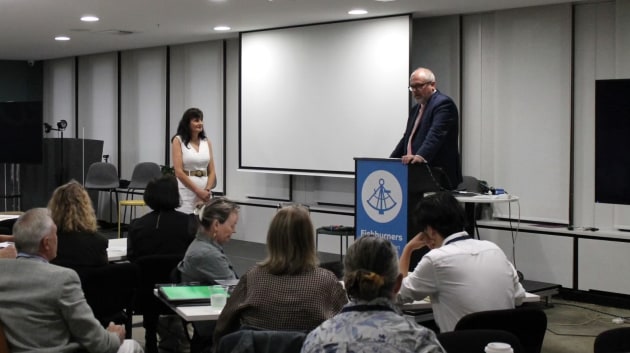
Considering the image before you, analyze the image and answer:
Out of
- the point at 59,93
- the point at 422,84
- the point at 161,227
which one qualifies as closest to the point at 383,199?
the point at 422,84

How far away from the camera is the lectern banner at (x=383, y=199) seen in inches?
224

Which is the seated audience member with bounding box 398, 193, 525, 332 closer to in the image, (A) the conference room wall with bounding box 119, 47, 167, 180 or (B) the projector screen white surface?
(B) the projector screen white surface

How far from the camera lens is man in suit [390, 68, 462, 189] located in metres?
5.73

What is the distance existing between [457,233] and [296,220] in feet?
2.54

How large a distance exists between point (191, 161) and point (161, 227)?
85.0 inches

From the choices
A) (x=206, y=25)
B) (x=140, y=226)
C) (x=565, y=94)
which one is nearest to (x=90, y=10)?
(x=206, y=25)

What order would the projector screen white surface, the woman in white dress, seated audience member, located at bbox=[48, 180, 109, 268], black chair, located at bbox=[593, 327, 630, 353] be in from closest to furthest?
1. black chair, located at bbox=[593, 327, 630, 353]
2. seated audience member, located at bbox=[48, 180, 109, 268]
3. the woman in white dress
4. the projector screen white surface

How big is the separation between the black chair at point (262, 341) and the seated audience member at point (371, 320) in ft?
1.65

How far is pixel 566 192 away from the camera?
24.3ft

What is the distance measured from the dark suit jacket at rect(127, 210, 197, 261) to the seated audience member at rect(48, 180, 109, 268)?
20.2 inches

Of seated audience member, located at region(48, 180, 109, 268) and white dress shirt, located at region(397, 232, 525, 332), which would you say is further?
seated audience member, located at region(48, 180, 109, 268)

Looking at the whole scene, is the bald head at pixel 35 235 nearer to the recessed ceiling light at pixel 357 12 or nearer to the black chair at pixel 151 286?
the black chair at pixel 151 286

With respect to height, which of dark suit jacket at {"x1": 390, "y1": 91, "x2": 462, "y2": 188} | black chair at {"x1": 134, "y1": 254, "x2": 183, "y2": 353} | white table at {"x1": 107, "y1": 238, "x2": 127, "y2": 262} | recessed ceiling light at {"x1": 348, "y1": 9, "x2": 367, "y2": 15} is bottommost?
black chair at {"x1": 134, "y1": 254, "x2": 183, "y2": 353}

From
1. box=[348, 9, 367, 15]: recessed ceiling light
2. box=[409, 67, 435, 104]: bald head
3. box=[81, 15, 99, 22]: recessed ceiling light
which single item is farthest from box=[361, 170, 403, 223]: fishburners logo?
box=[81, 15, 99, 22]: recessed ceiling light
